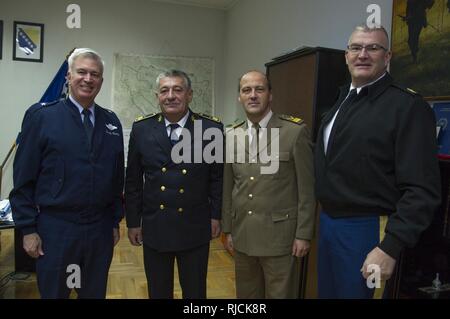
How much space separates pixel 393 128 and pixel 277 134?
546 mm

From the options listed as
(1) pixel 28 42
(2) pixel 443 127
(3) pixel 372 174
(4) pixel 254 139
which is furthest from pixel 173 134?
(1) pixel 28 42

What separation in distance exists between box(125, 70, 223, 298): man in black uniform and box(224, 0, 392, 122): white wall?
1341 millimetres

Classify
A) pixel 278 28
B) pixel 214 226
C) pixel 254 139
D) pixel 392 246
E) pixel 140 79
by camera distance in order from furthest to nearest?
pixel 140 79
pixel 278 28
pixel 214 226
pixel 254 139
pixel 392 246

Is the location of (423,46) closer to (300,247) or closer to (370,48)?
(370,48)

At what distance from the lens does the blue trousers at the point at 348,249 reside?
1292 millimetres

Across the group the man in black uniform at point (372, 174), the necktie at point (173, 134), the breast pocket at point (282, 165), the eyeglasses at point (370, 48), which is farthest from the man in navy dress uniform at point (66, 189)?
the eyeglasses at point (370, 48)

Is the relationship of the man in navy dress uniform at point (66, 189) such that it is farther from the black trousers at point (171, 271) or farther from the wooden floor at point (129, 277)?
the wooden floor at point (129, 277)

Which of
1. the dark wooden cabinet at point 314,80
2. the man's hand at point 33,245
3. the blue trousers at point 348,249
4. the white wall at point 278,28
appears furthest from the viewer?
the white wall at point 278,28

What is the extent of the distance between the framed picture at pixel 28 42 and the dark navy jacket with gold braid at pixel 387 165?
Result: 4.17m

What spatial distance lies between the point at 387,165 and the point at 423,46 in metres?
0.98

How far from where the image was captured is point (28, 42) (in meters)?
4.35

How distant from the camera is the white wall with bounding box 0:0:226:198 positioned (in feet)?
14.3

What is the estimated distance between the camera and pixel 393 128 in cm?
120

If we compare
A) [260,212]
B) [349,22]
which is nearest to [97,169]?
[260,212]
